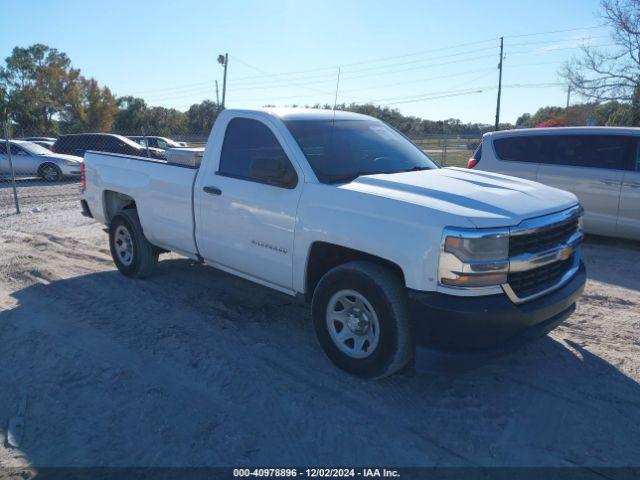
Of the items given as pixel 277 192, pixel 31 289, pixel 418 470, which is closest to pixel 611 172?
pixel 277 192

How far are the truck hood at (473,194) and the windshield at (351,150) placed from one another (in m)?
0.24

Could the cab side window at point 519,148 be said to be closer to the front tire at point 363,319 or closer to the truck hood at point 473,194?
the truck hood at point 473,194

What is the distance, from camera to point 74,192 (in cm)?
1463

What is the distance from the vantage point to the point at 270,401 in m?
3.60

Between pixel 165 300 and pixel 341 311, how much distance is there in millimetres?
2437

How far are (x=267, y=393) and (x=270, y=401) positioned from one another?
0.11 metres

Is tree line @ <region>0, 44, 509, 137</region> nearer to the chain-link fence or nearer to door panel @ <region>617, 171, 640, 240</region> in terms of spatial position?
the chain-link fence

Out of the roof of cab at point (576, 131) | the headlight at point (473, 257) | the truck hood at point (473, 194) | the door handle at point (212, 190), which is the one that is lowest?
the headlight at point (473, 257)

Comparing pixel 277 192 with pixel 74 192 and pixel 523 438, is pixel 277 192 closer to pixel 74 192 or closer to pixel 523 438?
pixel 523 438

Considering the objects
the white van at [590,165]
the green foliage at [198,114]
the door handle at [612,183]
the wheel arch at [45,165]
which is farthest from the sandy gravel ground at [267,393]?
the green foliage at [198,114]

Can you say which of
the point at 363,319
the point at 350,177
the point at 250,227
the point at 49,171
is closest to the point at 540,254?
the point at 363,319

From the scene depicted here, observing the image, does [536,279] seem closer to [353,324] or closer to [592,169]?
[353,324]

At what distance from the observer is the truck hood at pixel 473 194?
11.0ft

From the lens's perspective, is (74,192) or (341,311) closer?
(341,311)
